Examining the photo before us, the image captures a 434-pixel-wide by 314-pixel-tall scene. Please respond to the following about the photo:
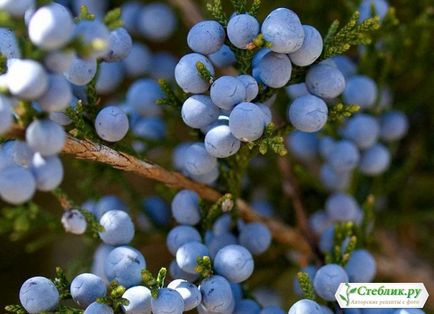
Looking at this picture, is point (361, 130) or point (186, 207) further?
point (361, 130)

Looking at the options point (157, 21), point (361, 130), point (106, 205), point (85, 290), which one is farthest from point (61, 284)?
point (157, 21)

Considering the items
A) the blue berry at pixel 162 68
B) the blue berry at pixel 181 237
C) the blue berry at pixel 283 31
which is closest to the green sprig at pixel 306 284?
the blue berry at pixel 181 237

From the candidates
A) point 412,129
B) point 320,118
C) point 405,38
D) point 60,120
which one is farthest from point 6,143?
point 412,129

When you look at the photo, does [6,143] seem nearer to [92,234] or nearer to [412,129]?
[92,234]

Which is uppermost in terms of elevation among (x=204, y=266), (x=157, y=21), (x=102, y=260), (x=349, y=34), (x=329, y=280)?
(x=349, y=34)

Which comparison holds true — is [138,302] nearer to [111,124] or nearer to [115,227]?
[115,227]
